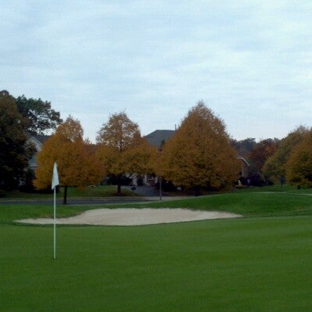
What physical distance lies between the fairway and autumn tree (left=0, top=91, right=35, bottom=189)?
2020 inches

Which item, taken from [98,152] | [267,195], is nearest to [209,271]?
[267,195]

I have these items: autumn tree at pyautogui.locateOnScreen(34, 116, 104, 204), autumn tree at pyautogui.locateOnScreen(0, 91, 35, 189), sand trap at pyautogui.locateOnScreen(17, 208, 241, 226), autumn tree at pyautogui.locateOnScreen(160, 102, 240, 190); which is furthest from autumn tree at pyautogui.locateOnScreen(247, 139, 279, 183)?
sand trap at pyautogui.locateOnScreen(17, 208, 241, 226)

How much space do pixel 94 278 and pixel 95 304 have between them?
254cm

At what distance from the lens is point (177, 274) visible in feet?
43.2

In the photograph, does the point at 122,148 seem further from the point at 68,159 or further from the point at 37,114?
the point at 37,114

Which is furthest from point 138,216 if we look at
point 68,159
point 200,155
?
point 200,155

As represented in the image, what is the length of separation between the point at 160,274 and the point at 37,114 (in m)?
104

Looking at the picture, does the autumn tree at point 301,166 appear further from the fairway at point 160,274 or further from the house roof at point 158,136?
the fairway at point 160,274

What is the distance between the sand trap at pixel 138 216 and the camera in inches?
1601

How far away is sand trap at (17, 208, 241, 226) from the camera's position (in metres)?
40.7

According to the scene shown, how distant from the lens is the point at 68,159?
2331 inches

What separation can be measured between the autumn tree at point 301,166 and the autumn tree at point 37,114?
52913 millimetres

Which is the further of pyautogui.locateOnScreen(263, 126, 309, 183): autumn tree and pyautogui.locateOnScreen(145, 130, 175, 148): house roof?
pyautogui.locateOnScreen(145, 130, 175, 148): house roof

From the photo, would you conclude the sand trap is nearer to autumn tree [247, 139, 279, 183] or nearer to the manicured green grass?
the manicured green grass
